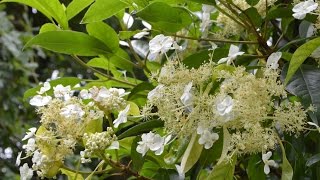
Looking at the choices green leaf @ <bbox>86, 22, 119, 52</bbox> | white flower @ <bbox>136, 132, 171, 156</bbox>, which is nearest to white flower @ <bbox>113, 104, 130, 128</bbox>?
white flower @ <bbox>136, 132, 171, 156</bbox>

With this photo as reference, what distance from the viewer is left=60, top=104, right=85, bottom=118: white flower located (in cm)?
70

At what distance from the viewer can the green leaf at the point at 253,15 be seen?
74 centimetres

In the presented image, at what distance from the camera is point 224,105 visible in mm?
590

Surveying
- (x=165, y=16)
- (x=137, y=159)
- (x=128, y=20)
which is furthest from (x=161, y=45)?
(x=128, y=20)

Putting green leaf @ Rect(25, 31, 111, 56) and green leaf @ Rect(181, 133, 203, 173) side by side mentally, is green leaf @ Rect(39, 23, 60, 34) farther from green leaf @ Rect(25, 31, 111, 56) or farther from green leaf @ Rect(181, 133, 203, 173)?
green leaf @ Rect(181, 133, 203, 173)

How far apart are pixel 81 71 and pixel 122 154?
1.93 meters

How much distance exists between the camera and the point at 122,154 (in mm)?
920

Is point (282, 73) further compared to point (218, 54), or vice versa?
point (218, 54)

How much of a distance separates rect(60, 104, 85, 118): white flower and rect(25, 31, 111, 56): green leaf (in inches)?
4.4

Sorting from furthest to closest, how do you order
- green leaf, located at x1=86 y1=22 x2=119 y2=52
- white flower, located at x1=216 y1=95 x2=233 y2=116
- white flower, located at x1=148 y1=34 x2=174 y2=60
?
green leaf, located at x1=86 y1=22 x2=119 y2=52
white flower, located at x1=148 y1=34 x2=174 y2=60
white flower, located at x1=216 y1=95 x2=233 y2=116

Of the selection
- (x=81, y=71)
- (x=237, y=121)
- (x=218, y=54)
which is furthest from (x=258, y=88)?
(x=81, y=71)

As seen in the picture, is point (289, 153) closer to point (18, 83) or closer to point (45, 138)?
point (45, 138)

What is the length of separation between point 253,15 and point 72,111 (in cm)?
27

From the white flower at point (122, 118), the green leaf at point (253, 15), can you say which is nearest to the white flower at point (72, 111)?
the white flower at point (122, 118)
